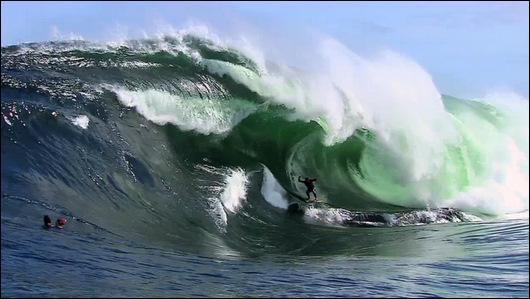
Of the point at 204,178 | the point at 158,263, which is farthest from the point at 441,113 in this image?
the point at 158,263

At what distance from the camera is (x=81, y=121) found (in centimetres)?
1315

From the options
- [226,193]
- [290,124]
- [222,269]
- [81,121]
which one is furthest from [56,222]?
[290,124]

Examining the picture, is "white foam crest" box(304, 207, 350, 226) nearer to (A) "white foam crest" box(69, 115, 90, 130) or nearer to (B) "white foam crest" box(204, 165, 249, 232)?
(B) "white foam crest" box(204, 165, 249, 232)

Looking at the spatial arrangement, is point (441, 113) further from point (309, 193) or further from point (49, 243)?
point (49, 243)

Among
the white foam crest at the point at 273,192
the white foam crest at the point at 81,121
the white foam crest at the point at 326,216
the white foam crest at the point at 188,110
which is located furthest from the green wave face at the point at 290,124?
the white foam crest at the point at 81,121

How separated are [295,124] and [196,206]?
7.07m

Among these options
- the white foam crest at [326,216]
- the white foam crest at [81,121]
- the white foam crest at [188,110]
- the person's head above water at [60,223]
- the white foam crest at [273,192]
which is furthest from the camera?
the white foam crest at [188,110]

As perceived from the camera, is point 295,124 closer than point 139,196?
No

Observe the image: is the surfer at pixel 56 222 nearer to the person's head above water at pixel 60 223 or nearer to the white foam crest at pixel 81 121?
the person's head above water at pixel 60 223

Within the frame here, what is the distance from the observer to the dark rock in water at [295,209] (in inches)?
602

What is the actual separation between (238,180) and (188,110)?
279 centimetres

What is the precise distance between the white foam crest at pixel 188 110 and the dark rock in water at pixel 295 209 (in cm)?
310

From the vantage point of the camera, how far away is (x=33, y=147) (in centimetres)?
1133

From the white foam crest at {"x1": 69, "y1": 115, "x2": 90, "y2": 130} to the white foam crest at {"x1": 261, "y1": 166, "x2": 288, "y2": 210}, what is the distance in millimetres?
4481
